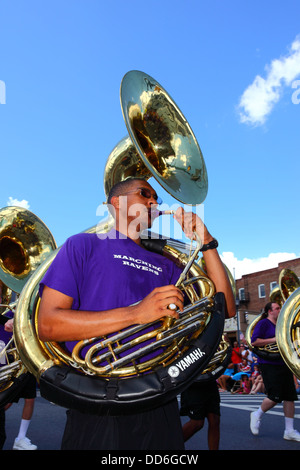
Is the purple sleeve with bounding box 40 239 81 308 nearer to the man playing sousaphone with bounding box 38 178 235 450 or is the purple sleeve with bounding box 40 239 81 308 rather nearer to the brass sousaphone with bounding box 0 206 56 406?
the man playing sousaphone with bounding box 38 178 235 450

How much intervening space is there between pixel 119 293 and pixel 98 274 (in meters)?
0.14

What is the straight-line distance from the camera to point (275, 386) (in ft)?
17.0

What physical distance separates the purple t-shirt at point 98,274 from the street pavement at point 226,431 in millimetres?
3272

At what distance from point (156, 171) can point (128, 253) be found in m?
0.57

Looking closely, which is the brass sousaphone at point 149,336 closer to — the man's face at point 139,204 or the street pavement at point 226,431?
the man's face at point 139,204

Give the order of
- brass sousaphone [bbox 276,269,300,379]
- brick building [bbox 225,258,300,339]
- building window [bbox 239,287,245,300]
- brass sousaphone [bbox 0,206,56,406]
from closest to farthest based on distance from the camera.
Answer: brass sousaphone [bbox 276,269,300,379]
brass sousaphone [bbox 0,206,56,406]
brick building [bbox 225,258,300,339]
building window [bbox 239,287,245,300]

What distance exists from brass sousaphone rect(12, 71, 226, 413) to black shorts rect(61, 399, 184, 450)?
4.5 inches

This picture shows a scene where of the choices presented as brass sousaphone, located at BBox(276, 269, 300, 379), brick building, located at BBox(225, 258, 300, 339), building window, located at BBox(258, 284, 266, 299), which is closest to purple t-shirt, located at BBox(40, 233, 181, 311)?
brass sousaphone, located at BBox(276, 269, 300, 379)

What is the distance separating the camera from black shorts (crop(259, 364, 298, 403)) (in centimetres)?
513

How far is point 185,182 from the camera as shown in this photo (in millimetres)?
2398

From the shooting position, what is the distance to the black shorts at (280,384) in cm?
513

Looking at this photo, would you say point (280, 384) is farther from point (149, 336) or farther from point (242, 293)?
point (242, 293)

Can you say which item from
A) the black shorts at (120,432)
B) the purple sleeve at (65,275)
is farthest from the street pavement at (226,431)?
the purple sleeve at (65,275)
